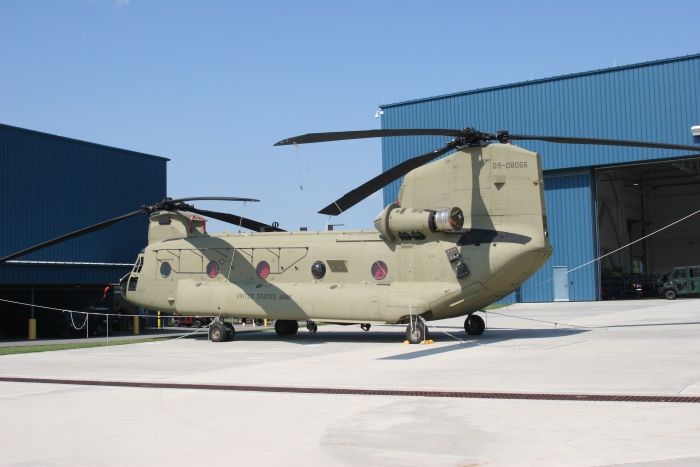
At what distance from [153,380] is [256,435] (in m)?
5.24

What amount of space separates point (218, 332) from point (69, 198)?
1477 cm

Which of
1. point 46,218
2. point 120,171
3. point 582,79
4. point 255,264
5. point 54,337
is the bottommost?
point 54,337

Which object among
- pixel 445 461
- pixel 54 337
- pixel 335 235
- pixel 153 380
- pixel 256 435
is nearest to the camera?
pixel 445 461

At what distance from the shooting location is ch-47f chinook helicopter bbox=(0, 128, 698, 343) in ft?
57.1

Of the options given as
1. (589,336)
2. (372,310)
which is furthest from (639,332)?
(372,310)

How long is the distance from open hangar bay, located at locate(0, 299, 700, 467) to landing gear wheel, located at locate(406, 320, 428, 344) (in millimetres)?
1455

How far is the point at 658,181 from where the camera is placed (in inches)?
2217

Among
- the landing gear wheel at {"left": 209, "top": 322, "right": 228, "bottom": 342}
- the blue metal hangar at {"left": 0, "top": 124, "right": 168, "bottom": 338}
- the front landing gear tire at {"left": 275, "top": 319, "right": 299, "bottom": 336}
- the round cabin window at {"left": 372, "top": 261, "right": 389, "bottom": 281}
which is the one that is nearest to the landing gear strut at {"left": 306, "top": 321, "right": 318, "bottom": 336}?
the front landing gear tire at {"left": 275, "top": 319, "right": 299, "bottom": 336}

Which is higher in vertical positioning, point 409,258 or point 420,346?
point 409,258

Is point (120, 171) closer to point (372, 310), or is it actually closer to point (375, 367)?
point (372, 310)

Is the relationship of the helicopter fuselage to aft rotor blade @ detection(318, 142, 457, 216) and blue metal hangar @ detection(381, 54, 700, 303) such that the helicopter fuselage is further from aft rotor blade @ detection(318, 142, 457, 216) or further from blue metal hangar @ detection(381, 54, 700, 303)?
blue metal hangar @ detection(381, 54, 700, 303)

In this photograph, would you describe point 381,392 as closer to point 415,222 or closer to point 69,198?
point 415,222

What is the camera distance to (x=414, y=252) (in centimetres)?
1836

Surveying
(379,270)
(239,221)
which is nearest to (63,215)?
(239,221)
